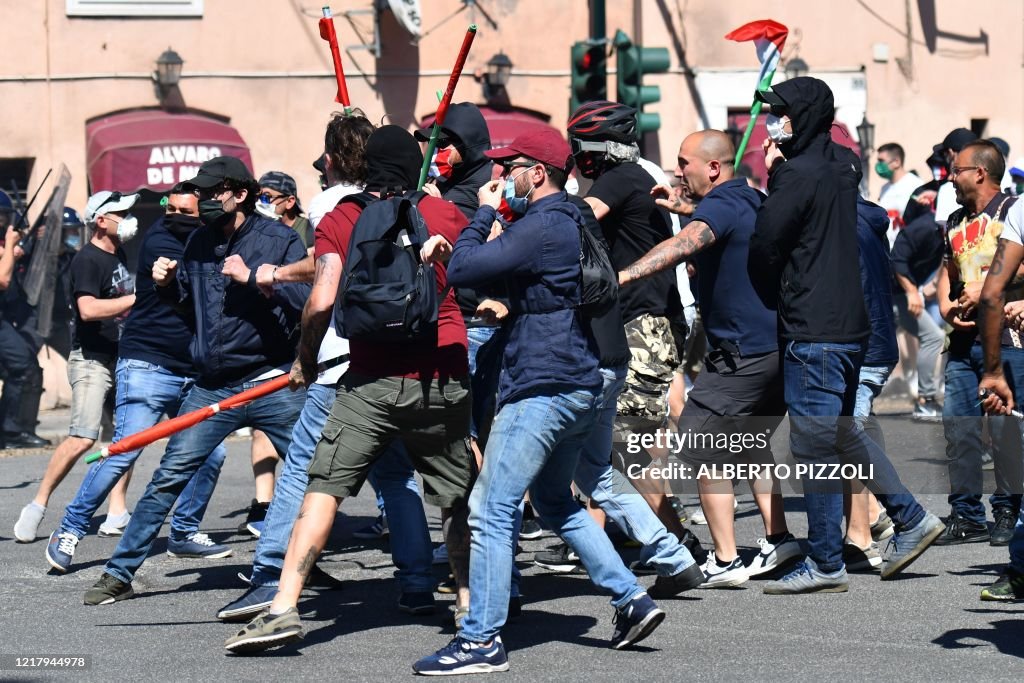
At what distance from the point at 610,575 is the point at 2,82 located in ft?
45.0

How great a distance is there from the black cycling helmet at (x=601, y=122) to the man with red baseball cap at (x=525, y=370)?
129 cm

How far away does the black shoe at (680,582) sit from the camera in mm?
6949

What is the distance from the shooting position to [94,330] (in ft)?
30.0

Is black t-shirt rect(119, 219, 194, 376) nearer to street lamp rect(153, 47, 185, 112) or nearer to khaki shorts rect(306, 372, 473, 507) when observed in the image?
khaki shorts rect(306, 372, 473, 507)

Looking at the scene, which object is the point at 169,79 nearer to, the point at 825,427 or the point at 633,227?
the point at 633,227

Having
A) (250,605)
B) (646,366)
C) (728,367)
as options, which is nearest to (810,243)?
(728,367)

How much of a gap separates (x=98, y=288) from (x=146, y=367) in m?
0.98

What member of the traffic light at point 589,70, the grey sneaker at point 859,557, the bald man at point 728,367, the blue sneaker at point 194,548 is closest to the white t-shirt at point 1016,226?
the bald man at point 728,367

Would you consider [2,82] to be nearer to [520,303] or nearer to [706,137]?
[706,137]

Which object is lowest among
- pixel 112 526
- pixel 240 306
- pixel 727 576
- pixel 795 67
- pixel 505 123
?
pixel 112 526

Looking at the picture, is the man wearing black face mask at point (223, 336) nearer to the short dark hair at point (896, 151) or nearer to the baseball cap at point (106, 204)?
the baseball cap at point (106, 204)

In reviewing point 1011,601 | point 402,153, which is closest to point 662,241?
point 402,153

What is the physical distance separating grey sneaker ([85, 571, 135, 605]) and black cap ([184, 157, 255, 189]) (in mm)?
1720

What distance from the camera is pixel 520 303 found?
19.8ft
